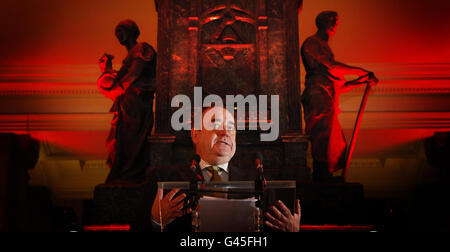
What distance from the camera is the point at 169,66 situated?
4711 mm

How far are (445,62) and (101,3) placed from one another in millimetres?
5347

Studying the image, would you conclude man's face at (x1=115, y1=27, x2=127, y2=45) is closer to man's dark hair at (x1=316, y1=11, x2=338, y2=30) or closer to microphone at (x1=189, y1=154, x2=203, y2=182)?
man's dark hair at (x1=316, y1=11, x2=338, y2=30)

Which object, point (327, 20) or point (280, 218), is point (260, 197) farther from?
point (327, 20)

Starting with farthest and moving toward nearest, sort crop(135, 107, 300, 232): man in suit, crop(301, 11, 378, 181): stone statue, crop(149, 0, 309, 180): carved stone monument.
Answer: crop(301, 11, 378, 181): stone statue
crop(149, 0, 309, 180): carved stone monument
crop(135, 107, 300, 232): man in suit

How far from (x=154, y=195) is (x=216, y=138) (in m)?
0.55

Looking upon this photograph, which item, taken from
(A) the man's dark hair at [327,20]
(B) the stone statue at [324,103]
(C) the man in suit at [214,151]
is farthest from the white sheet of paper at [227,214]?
(A) the man's dark hair at [327,20]

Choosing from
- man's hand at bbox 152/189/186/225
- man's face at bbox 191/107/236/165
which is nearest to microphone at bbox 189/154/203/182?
man's hand at bbox 152/189/186/225

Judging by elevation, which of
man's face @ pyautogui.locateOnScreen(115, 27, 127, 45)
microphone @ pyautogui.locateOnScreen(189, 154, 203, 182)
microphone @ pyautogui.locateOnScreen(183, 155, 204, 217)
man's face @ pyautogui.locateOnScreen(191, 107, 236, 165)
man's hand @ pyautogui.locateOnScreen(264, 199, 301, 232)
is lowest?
man's hand @ pyautogui.locateOnScreen(264, 199, 301, 232)

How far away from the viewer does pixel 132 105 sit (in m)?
5.21

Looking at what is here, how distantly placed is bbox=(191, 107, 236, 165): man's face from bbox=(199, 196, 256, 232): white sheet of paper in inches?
35.2

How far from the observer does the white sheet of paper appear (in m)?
2.51

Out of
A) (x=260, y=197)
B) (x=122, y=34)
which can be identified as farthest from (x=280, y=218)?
(x=122, y=34)

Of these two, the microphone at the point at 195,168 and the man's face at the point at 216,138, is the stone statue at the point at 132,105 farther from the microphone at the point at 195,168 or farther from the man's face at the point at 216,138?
the microphone at the point at 195,168

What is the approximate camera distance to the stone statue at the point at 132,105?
511cm
